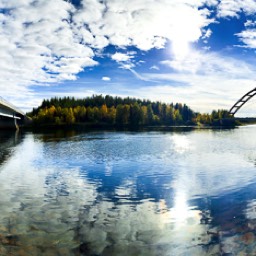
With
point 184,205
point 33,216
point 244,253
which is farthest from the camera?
point 184,205

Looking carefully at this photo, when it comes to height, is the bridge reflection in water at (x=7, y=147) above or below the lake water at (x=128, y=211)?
above

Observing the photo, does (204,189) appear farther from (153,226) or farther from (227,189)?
(153,226)

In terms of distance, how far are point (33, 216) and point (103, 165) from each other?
16550 mm

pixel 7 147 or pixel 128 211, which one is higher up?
pixel 7 147

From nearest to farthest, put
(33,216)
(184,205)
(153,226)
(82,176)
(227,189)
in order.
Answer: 1. (153,226)
2. (33,216)
3. (184,205)
4. (227,189)
5. (82,176)

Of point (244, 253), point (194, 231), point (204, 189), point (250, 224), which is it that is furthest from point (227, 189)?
point (244, 253)

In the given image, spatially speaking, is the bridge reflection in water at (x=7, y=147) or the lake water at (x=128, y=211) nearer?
the lake water at (x=128, y=211)

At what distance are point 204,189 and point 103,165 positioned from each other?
43.6ft

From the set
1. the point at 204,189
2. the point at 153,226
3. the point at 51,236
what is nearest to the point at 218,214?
the point at 153,226

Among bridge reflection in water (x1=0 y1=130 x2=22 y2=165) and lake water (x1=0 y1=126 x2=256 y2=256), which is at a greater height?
bridge reflection in water (x1=0 y1=130 x2=22 y2=165)

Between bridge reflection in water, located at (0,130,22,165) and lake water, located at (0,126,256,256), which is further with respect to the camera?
bridge reflection in water, located at (0,130,22,165)

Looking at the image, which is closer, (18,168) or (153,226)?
(153,226)

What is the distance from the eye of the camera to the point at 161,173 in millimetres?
26141

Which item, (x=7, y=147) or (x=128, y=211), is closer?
(x=128, y=211)
